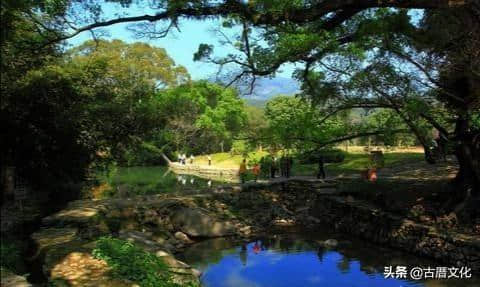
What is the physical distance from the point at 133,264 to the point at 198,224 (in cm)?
797

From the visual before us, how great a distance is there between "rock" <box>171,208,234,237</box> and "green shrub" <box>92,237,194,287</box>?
656 cm

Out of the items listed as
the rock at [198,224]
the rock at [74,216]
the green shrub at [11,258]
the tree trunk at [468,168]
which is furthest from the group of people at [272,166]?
the green shrub at [11,258]

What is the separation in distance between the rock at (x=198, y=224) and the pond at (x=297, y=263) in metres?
0.49

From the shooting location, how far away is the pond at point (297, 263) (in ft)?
36.8

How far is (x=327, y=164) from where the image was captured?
30391 mm

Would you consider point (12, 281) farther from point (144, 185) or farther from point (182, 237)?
point (144, 185)

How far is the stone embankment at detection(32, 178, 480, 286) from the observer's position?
1018 centimetres

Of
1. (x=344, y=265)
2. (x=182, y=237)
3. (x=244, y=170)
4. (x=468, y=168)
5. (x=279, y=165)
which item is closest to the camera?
(x=344, y=265)

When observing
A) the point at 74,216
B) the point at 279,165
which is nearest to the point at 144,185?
the point at 279,165

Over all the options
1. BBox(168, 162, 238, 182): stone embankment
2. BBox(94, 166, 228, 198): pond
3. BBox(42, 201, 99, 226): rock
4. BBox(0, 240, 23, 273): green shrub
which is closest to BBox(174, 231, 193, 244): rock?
BBox(42, 201, 99, 226): rock

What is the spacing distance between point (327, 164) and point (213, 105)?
27.2m

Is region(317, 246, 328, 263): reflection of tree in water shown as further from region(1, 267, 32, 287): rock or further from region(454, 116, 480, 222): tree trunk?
region(1, 267, 32, 287): rock

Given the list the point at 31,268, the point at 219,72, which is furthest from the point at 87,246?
the point at 219,72

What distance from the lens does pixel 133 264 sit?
28.2 feet
